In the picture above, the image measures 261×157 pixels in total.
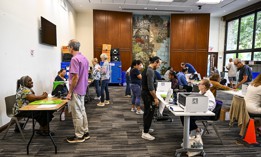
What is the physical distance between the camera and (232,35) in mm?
10883

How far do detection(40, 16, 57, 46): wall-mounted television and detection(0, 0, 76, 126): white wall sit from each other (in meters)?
0.14

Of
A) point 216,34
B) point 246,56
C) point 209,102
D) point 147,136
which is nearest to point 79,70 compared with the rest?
point 147,136

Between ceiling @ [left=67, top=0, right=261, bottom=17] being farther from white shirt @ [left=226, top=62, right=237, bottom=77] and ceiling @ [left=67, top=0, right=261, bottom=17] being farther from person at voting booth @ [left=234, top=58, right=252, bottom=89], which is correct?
person at voting booth @ [left=234, top=58, right=252, bottom=89]

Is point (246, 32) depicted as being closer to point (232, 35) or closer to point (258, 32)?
point (258, 32)

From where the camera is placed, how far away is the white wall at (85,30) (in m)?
10.4

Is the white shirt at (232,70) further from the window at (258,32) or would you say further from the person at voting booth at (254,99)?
the person at voting booth at (254,99)

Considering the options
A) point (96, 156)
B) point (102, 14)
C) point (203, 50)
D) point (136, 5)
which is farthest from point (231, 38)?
point (96, 156)

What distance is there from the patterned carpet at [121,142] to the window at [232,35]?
7928 mm

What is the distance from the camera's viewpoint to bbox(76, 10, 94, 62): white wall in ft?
34.2

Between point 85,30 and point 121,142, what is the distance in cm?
843

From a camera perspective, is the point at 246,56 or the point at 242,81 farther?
the point at 246,56

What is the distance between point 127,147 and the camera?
121 inches

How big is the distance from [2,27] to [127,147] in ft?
10.3

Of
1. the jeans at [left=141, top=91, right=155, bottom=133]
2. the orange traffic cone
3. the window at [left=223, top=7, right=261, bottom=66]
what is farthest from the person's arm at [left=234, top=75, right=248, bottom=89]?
the window at [left=223, top=7, right=261, bottom=66]
